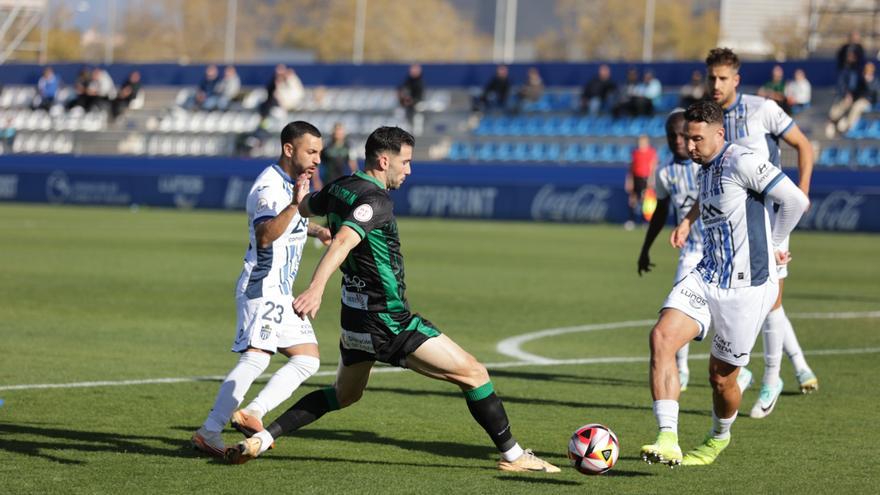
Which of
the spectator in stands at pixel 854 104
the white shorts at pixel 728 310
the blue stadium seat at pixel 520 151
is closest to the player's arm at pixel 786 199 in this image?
the white shorts at pixel 728 310

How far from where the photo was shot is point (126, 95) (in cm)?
4838

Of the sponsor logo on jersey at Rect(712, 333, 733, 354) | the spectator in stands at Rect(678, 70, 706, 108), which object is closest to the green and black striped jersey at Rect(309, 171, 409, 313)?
the sponsor logo on jersey at Rect(712, 333, 733, 354)

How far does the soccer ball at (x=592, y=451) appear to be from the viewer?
6.77 m

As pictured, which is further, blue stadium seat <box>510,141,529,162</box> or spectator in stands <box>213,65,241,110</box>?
spectator in stands <box>213,65,241,110</box>

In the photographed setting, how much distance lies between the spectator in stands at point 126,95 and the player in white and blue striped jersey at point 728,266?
43.3m

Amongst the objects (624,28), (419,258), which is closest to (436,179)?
(419,258)

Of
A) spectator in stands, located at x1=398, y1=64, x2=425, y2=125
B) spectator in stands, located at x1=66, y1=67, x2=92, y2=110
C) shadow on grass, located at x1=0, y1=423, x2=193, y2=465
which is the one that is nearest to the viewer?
shadow on grass, located at x1=0, y1=423, x2=193, y2=465

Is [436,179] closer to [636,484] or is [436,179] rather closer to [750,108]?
[750,108]

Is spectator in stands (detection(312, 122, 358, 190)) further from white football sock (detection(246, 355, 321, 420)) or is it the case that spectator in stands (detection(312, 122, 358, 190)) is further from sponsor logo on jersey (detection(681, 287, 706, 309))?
sponsor logo on jersey (detection(681, 287, 706, 309))

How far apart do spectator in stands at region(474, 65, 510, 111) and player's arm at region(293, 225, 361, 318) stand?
119 ft

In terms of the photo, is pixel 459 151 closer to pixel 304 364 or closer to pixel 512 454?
pixel 304 364

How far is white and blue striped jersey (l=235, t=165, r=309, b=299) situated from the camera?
Answer: 23.5ft

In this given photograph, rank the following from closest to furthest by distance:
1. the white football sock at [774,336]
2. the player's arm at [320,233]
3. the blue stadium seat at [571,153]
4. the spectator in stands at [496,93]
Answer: the player's arm at [320,233]
the white football sock at [774,336]
the blue stadium seat at [571,153]
the spectator in stands at [496,93]

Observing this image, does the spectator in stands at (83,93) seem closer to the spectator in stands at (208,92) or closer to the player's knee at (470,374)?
the spectator in stands at (208,92)
